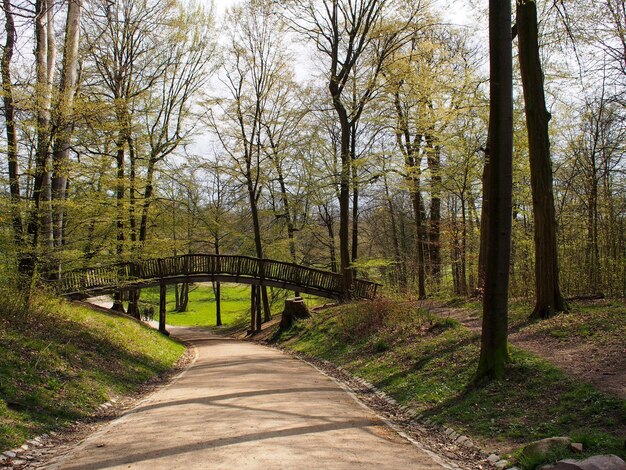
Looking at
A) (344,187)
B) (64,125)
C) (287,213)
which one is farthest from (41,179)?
(287,213)

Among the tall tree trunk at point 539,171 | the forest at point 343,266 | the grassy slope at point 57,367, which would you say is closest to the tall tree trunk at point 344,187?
the forest at point 343,266

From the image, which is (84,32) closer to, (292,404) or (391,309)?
(391,309)

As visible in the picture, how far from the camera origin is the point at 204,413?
7.42m

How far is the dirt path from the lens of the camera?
518 centimetres

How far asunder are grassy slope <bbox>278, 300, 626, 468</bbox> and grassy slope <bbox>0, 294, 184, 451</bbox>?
5.33m

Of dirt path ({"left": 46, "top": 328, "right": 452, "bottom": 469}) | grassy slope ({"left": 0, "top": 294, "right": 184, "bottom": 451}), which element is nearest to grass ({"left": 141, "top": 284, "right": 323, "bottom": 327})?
grassy slope ({"left": 0, "top": 294, "right": 184, "bottom": 451})

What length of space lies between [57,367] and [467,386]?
7189 mm

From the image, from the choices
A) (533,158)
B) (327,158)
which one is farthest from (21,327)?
(327,158)

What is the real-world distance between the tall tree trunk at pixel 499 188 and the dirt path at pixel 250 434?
2.25 metres

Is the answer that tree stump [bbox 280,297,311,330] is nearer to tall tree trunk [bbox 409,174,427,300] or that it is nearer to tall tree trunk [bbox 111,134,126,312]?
tall tree trunk [bbox 409,174,427,300]

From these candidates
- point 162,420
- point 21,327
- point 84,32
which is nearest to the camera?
point 162,420

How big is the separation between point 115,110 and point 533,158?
10.5m

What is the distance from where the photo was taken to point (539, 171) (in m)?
11.1

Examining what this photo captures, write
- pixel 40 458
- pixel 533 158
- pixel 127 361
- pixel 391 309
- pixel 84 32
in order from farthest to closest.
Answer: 1. pixel 84 32
2. pixel 391 309
3. pixel 127 361
4. pixel 533 158
5. pixel 40 458
